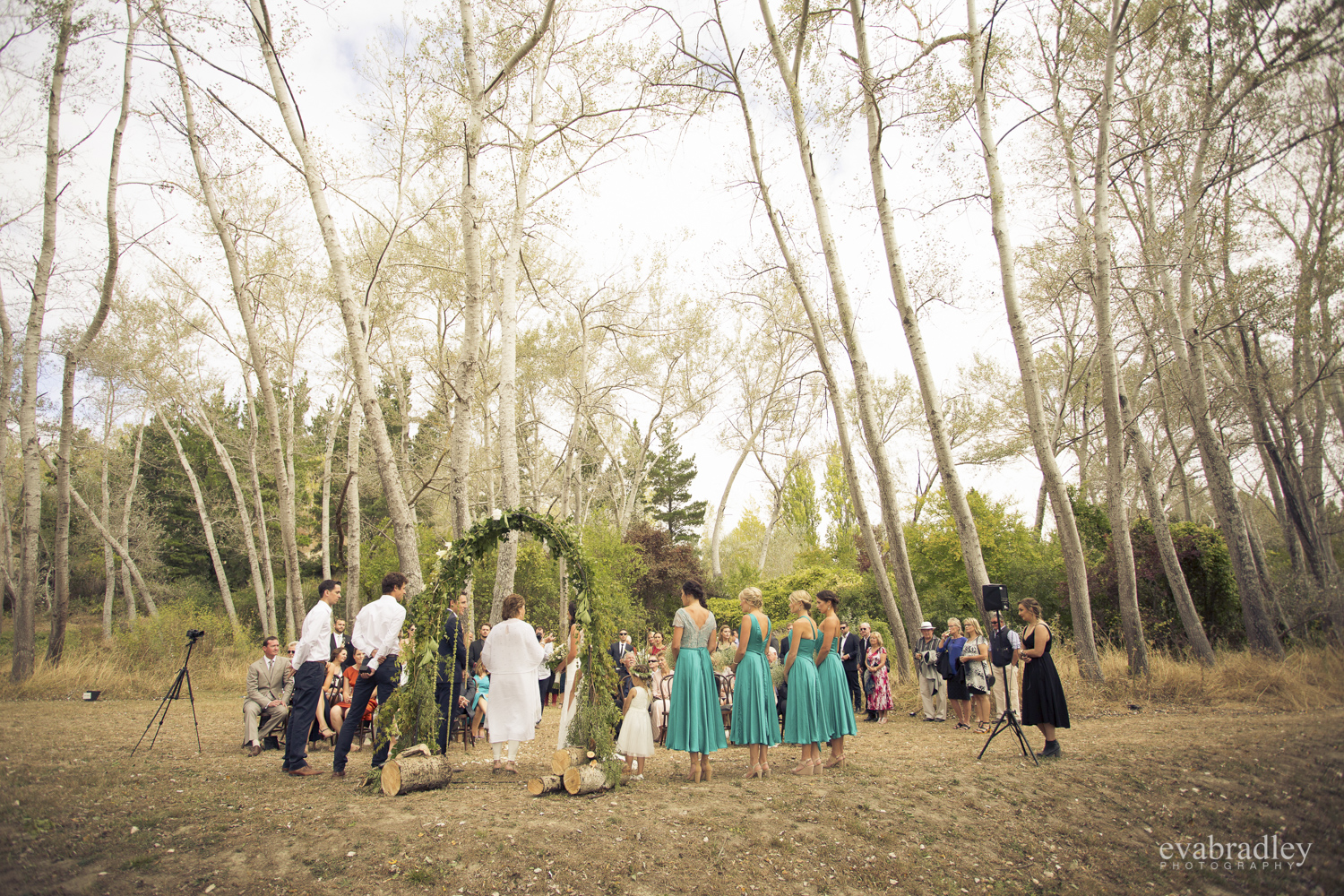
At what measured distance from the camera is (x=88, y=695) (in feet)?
36.0

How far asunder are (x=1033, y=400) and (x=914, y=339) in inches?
78.2

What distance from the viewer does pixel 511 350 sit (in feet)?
37.4

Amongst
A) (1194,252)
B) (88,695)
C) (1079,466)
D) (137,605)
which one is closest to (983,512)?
(1079,466)

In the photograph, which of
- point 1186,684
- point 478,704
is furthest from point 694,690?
point 1186,684

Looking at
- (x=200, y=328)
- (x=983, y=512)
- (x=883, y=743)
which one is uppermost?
(x=200, y=328)

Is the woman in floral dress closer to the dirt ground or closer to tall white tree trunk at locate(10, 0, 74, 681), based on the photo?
the dirt ground

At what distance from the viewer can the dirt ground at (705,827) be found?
3.39 metres

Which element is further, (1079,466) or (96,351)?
(1079,466)

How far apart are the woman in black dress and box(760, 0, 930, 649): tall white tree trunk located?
16.5ft

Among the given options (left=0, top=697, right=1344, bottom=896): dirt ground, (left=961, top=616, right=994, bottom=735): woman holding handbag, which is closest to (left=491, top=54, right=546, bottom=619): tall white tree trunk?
(left=0, top=697, right=1344, bottom=896): dirt ground

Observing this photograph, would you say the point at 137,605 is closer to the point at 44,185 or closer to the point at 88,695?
the point at 88,695

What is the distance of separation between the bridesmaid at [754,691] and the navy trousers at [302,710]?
3724 millimetres

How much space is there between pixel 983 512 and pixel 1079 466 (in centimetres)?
597

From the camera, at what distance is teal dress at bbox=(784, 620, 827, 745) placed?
6.08 m
